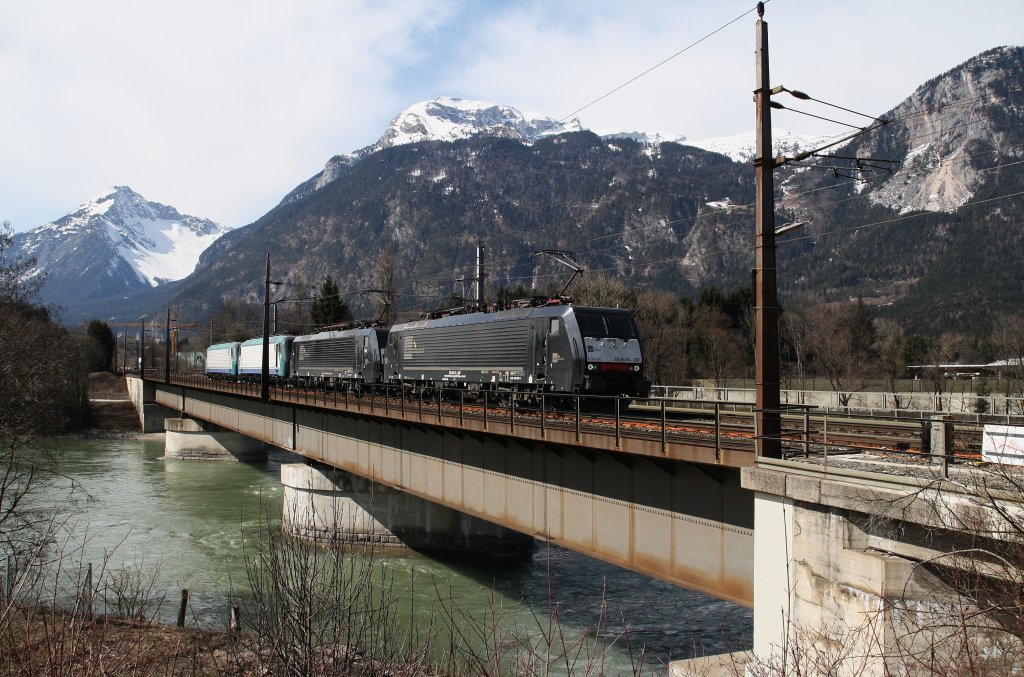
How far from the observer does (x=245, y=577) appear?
91.2ft

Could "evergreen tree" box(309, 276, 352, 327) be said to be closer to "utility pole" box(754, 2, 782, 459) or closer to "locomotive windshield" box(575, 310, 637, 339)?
"locomotive windshield" box(575, 310, 637, 339)

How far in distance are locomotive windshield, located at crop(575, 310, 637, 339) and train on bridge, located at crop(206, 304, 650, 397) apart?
30 mm

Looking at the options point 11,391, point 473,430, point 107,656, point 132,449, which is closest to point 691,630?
point 473,430

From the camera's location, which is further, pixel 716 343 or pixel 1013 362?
pixel 716 343

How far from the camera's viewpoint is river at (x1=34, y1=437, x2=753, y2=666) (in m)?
22.4

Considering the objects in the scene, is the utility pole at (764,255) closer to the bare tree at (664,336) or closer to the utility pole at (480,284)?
the utility pole at (480,284)

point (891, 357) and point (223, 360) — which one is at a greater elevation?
point (891, 357)

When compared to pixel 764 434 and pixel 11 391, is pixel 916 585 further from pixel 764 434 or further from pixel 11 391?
pixel 11 391

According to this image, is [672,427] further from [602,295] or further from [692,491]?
[602,295]

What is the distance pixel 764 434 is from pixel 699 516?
275 centimetres

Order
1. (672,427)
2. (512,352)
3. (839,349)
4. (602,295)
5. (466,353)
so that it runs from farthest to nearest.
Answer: (602,295) → (839,349) → (466,353) → (512,352) → (672,427)

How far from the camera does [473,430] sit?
68.3 feet

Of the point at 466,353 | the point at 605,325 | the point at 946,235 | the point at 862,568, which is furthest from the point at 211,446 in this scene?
the point at 946,235

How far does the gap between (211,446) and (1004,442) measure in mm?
59498
